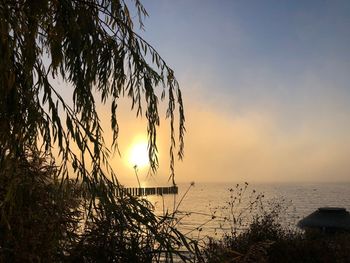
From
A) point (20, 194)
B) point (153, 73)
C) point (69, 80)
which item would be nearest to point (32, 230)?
point (20, 194)

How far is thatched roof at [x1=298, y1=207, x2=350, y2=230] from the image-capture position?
1686 centimetres

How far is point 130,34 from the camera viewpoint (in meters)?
5.20

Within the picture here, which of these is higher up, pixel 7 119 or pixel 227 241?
pixel 7 119

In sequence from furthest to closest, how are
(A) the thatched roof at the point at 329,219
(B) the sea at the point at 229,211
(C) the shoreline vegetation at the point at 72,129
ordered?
(A) the thatched roof at the point at 329,219 → (B) the sea at the point at 229,211 → (C) the shoreline vegetation at the point at 72,129

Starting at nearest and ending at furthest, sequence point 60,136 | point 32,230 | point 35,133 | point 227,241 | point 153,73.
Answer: point 60,136
point 35,133
point 153,73
point 32,230
point 227,241

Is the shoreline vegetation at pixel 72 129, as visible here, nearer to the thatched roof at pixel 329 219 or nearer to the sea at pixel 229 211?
the sea at pixel 229 211

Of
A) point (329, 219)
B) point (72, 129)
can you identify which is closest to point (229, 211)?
point (329, 219)

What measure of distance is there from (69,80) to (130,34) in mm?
868

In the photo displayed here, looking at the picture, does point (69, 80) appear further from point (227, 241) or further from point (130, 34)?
point (227, 241)

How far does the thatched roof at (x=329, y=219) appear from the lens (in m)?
16.9

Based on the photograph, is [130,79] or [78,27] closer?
[78,27]

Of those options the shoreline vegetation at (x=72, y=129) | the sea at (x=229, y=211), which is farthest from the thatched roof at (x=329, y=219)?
the shoreline vegetation at (x=72, y=129)

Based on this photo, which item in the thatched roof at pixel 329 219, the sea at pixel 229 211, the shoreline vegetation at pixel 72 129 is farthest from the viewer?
the thatched roof at pixel 329 219

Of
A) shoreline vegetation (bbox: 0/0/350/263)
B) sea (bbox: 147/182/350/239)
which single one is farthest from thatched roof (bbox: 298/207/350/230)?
shoreline vegetation (bbox: 0/0/350/263)
